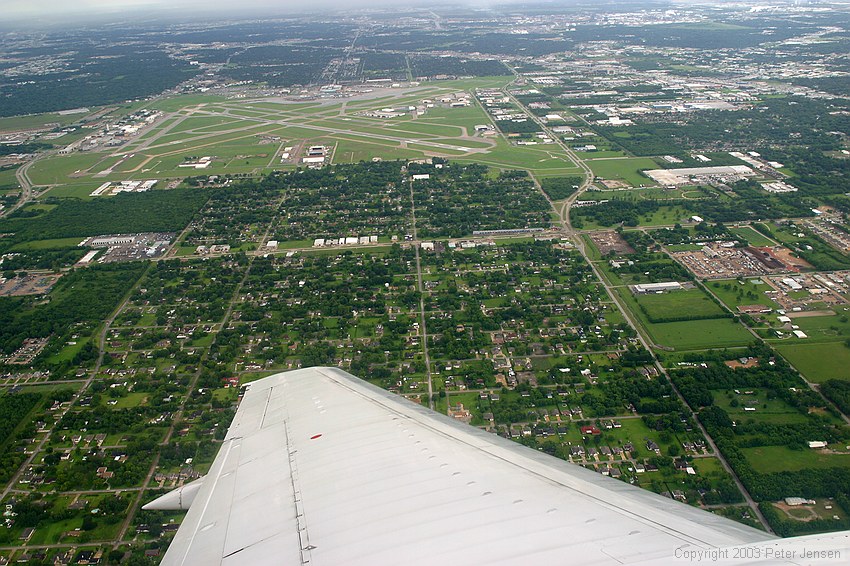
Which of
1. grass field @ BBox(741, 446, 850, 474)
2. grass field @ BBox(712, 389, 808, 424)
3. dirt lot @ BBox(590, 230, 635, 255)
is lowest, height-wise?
grass field @ BBox(741, 446, 850, 474)

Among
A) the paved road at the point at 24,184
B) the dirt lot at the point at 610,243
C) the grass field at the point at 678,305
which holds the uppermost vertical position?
the paved road at the point at 24,184

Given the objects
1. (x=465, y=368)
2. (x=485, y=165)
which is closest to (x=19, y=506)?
(x=465, y=368)

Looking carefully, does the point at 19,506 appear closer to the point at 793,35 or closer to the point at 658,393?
the point at 658,393

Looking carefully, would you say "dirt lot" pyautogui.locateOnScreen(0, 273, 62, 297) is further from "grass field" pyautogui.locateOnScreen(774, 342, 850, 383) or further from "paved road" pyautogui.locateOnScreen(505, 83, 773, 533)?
"grass field" pyautogui.locateOnScreen(774, 342, 850, 383)

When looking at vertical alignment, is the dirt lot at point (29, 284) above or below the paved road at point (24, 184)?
below

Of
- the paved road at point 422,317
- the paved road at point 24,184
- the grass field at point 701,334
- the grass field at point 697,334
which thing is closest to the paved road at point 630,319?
the grass field at point 697,334

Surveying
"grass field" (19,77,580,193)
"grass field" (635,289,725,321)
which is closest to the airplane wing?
"grass field" (635,289,725,321)

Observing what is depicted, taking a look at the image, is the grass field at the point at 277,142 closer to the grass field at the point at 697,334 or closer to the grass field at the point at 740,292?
the grass field at the point at 740,292

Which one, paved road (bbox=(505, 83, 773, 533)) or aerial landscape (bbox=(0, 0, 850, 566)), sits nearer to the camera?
paved road (bbox=(505, 83, 773, 533))
